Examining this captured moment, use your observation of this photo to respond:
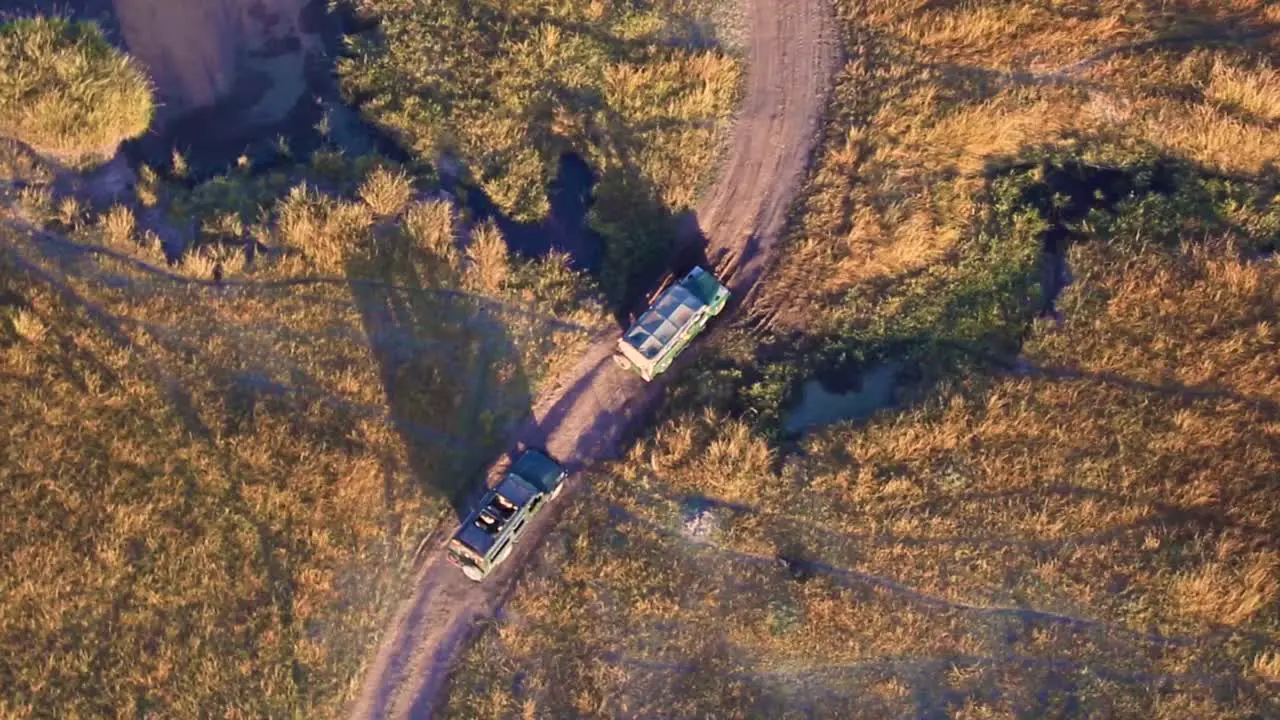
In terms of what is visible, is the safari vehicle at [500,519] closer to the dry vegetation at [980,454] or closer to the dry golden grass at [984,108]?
the dry vegetation at [980,454]

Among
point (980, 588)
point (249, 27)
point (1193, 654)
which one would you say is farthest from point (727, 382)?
point (249, 27)

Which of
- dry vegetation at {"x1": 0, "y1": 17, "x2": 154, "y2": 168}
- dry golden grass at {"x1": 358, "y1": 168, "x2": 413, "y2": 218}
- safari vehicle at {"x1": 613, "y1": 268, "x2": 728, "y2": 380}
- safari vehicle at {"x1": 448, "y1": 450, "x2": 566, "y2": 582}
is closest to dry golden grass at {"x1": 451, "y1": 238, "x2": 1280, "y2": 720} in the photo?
safari vehicle at {"x1": 448, "y1": 450, "x2": 566, "y2": 582}

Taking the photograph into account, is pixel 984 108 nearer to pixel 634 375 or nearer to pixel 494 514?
pixel 634 375

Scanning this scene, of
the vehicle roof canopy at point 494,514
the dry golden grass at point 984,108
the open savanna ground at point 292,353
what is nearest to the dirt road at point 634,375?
the open savanna ground at point 292,353

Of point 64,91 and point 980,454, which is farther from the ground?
point 64,91

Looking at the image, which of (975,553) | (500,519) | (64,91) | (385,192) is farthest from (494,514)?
(64,91)

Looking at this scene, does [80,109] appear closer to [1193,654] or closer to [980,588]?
[980,588]

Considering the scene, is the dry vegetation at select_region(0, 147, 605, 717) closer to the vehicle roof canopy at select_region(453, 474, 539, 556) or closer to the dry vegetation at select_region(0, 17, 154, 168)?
the vehicle roof canopy at select_region(453, 474, 539, 556)
